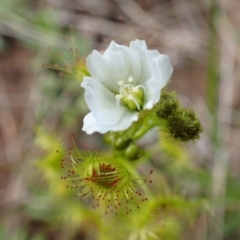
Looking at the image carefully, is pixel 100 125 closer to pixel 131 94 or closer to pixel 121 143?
pixel 131 94

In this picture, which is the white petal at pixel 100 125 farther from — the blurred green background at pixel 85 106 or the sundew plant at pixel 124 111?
the blurred green background at pixel 85 106

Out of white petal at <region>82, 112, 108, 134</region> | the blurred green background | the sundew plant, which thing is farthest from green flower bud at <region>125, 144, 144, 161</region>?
the blurred green background

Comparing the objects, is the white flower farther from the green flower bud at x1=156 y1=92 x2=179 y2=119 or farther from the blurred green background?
the blurred green background

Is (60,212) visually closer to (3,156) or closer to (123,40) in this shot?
(3,156)

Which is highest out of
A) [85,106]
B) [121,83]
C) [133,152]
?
[121,83]

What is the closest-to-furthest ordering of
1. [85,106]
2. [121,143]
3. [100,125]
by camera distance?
[100,125] → [121,143] → [85,106]

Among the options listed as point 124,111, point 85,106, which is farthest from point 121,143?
point 85,106

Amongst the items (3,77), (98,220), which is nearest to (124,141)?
(98,220)
